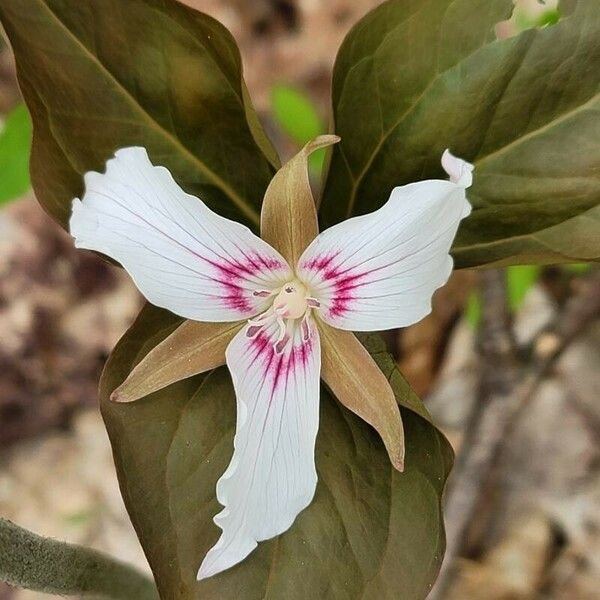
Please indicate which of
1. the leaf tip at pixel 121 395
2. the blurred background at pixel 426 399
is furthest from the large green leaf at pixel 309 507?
the blurred background at pixel 426 399

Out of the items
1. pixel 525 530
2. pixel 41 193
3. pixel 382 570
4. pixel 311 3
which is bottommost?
pixel 525 530

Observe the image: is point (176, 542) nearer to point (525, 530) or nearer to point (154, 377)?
point (154, 377)

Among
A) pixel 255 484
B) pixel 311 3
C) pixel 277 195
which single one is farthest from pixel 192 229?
pixel 311 3

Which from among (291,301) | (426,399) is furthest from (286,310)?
(426,399)

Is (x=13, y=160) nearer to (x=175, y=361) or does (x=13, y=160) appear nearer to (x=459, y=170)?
(x=175, y=361)

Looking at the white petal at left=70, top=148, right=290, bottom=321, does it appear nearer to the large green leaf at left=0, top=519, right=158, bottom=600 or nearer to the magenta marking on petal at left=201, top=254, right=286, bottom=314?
the magenta marking on petal at left=201, top=254, right=286, bottom=314

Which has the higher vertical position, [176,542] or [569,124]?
[569,124]
